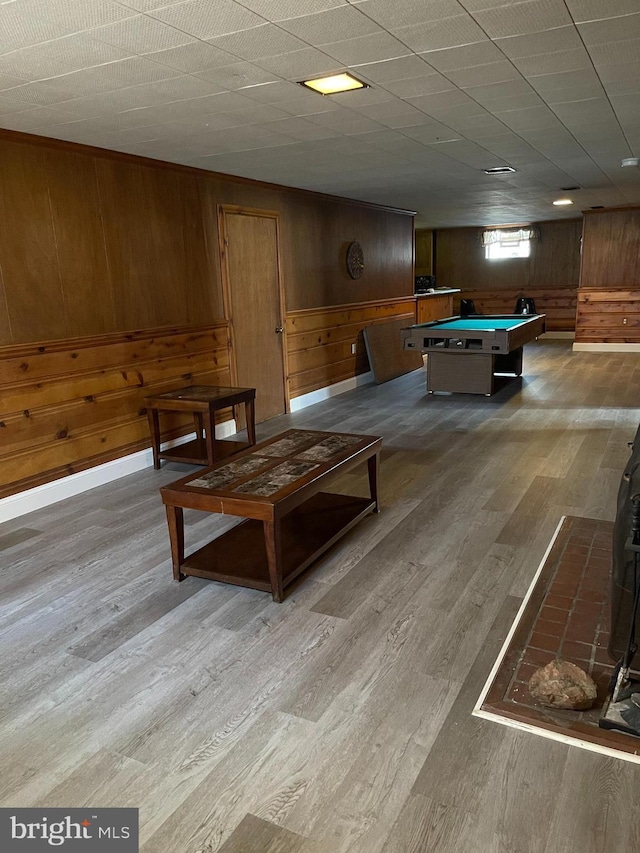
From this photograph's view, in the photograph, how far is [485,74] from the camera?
112 inches

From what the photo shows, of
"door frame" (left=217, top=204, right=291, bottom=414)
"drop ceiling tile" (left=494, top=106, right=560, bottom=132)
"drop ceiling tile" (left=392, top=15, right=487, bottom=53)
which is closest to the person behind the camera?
"drop ceiling tile" (left=392, top=15, right=487, bottom=53)

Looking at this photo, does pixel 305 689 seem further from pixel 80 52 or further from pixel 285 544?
pixel 80 52

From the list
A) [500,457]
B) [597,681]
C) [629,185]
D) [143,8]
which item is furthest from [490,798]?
[629,185]

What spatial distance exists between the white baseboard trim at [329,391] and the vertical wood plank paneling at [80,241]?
105 inches

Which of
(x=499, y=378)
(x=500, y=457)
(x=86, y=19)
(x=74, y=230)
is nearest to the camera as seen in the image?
(x=86, y=19)

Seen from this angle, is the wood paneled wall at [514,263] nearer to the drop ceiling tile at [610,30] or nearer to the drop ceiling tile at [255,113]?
the drop ceiling tile at [255,113]

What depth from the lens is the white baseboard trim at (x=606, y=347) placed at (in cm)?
980

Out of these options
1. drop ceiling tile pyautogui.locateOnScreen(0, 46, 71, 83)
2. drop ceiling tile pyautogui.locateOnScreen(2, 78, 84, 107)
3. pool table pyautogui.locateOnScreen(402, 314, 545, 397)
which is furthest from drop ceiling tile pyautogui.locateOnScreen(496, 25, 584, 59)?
pool table pyautogui.locateOnScreen(402, 314, 545, 397)

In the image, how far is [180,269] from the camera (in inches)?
192

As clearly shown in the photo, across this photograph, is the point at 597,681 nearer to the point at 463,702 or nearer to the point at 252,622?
the point at 463,702

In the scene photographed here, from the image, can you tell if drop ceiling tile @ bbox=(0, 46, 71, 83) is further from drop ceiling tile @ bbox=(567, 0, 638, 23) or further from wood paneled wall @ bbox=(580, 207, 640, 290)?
wood paneled wall @ bbox=(580, 207, 640, 290)

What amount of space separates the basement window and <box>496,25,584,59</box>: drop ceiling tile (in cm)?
1052

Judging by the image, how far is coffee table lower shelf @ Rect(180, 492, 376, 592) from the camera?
272cm

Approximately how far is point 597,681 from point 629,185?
21.1 feet
